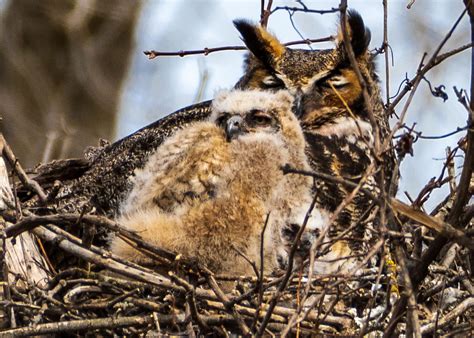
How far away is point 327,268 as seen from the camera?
3150 mm

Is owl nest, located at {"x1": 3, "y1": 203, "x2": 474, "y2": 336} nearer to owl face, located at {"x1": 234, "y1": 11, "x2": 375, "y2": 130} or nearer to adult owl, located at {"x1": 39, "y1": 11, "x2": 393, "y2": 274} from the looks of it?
adult owl, located at {"x1": 39, "y1": 11, "x2": 393, "y2": 274}

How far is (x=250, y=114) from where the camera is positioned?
3043 mm

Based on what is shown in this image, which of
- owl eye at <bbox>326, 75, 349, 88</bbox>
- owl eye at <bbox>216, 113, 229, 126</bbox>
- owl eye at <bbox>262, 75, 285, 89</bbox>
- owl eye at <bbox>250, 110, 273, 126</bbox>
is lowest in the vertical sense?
owl eye at <bbox>250, 110, 273, 126</bbox>

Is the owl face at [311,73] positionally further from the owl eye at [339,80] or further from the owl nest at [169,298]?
the owl nest at [169,298]

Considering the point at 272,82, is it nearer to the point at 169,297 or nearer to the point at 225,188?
the point at 225,188

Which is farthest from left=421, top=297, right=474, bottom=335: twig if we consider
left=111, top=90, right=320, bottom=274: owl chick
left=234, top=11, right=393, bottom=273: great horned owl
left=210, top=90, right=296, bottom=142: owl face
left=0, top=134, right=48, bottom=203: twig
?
left=0, top=134, right=48, bottom=203: twig

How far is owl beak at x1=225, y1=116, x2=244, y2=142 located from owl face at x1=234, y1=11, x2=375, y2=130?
0.61 meters

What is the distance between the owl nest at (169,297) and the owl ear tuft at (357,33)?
1213 millimetres

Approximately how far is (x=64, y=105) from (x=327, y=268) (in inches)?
92.0

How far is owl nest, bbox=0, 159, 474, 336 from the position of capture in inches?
97.3

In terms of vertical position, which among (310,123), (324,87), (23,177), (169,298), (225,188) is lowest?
(169,298)

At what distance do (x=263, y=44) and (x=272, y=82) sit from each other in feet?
0.50

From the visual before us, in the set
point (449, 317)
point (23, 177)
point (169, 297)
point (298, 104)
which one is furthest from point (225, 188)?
point (298, 104)

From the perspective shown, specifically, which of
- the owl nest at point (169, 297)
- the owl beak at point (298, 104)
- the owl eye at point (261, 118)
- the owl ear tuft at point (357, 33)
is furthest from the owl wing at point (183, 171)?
the owl ear tuft at point (357, 33)
